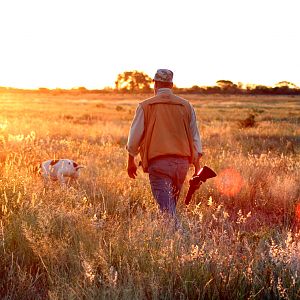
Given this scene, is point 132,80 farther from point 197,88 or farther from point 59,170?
point 59,170

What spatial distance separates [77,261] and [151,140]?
1.80m

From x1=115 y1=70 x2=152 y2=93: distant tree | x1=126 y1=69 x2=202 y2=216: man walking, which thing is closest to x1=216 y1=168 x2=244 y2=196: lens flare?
x1=126 y1=69 x2=202 y2=216: man walking

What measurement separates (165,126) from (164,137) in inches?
4.6

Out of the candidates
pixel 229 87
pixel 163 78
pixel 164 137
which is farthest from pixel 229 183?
pixel 229 87

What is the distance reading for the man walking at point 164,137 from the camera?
5246mm

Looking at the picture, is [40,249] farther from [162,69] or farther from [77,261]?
[162,69]

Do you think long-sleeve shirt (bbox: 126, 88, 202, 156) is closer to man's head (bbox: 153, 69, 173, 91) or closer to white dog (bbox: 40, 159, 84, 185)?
man's head (bbox: 153, 69, 173, 91)

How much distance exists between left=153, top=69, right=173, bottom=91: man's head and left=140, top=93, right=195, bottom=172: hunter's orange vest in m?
0.12

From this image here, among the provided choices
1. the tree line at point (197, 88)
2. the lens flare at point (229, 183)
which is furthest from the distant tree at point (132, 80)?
the lens flare at point (229, 183)

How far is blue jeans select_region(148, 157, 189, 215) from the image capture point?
5301 millimetres

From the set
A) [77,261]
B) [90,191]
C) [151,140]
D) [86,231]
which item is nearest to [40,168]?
[90,191]

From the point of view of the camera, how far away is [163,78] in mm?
5270

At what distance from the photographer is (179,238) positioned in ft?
13.6

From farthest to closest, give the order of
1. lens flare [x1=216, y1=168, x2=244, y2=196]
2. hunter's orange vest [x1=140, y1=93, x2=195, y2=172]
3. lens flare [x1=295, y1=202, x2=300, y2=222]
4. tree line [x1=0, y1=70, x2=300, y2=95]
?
tree line [x1=0, y1=70, x2=300, y2=95]
lens flare [x1=216, y1=168, x2=244, y2=196]
lens flare [x1=295, y1=202, x2=300, y2=222]
hunter's orange vest [x1=140, y1=93, x2=195, y2=172]
